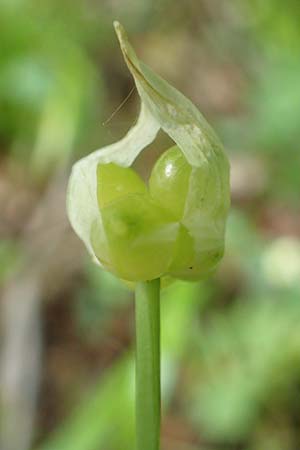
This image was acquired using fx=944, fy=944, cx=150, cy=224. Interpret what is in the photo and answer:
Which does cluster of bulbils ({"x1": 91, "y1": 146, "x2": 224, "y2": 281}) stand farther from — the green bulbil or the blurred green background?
the blurred green background

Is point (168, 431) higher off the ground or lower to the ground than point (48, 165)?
lower

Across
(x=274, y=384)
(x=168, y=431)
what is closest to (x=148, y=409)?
(x=274, y=384)

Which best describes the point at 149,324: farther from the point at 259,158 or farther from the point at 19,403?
the point at 259,158

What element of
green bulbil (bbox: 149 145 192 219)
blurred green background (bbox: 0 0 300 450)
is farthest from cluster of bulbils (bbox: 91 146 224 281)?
blurred green background (bbox: 0 0 300 450)

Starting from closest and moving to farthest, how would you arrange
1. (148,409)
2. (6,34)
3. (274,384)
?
1. (148,409)
2. (274,384)
3. (6,34)

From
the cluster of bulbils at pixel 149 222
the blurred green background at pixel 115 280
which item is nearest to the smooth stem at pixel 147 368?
the cluster of bulbils at pixel 149 222

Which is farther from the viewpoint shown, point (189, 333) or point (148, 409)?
point (189, 333)
